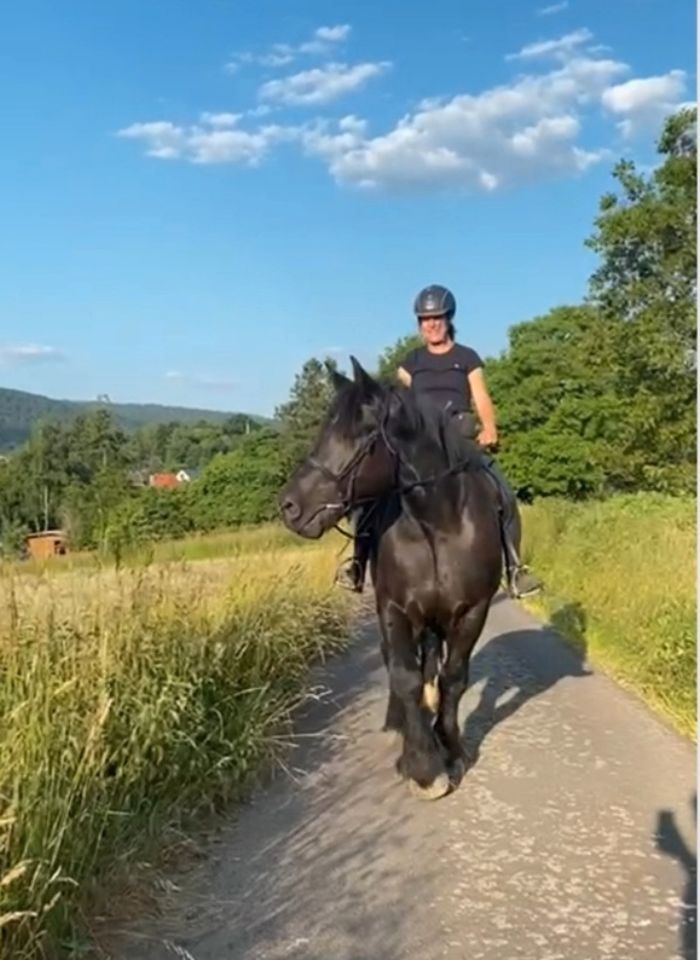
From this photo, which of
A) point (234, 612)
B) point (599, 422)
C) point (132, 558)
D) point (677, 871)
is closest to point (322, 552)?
point (234, 612)

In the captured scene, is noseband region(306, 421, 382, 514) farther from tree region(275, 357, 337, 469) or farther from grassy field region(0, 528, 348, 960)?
tree region(275, 357, 337, 469)

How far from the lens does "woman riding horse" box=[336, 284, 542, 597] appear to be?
6.34 m

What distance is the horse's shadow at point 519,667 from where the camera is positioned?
7.36 meters

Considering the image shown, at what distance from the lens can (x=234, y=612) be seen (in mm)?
7367

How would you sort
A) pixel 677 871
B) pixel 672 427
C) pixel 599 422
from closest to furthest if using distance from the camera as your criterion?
pixel 677 871 → pixel 672 427 → pixel 599 422

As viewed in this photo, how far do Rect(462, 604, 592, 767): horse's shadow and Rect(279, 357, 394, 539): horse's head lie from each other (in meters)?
1.95

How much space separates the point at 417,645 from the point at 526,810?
1125 millimetres

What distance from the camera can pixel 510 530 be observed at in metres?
6.44

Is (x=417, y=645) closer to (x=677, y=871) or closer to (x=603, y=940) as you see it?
(x=677, y=871)

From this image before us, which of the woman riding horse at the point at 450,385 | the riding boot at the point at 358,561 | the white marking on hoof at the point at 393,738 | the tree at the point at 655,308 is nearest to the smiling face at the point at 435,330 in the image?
the woman riding horse at the point at 450,385

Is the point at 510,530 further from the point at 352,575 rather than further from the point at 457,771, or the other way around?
the point at 457,771

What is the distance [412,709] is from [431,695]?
2.14 feet

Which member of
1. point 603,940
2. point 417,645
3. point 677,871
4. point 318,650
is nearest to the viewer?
point 603,940

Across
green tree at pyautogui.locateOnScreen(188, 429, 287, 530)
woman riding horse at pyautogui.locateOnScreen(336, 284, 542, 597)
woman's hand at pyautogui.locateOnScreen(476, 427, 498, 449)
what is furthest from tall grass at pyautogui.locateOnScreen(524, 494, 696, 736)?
green tree at pyautogui.locateOnScreen(188, 429, 287, 530)
